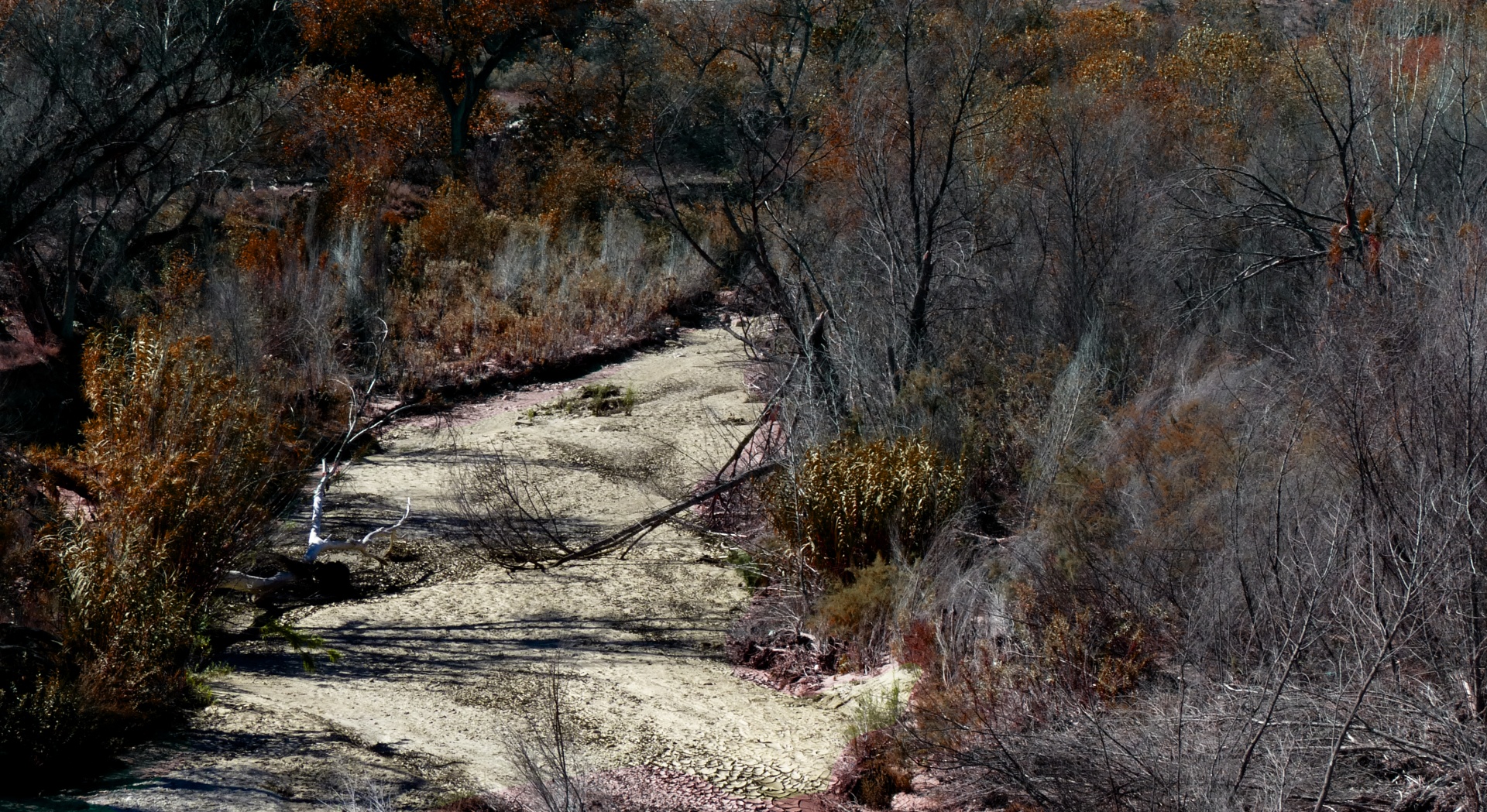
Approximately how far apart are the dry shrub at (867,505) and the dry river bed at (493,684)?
3.35ft

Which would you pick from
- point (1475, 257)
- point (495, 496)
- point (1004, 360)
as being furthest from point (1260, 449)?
point (495, 496)

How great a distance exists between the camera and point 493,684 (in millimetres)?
7512

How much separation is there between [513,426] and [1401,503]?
11.4 meters

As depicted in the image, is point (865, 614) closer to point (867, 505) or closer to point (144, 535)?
point (867, 505)

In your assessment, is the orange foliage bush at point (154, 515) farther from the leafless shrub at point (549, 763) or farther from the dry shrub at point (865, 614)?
the dry shrub at point (865, 614)

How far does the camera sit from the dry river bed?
587 cm

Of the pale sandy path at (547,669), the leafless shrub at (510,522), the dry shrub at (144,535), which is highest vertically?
the dry shrub at (144,535)

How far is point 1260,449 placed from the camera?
679 cm

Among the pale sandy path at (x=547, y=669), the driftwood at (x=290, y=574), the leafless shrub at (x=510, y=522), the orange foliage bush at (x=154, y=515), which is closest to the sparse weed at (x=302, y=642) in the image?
the pale sandy path at (x=547, y=669)

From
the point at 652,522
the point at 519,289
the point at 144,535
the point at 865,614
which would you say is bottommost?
the point at 865,614

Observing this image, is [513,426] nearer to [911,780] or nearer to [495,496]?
[495,496]

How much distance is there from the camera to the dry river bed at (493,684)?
5871 mm

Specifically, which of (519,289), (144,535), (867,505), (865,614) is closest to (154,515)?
(144,535)

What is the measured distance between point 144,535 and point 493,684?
212 cm
